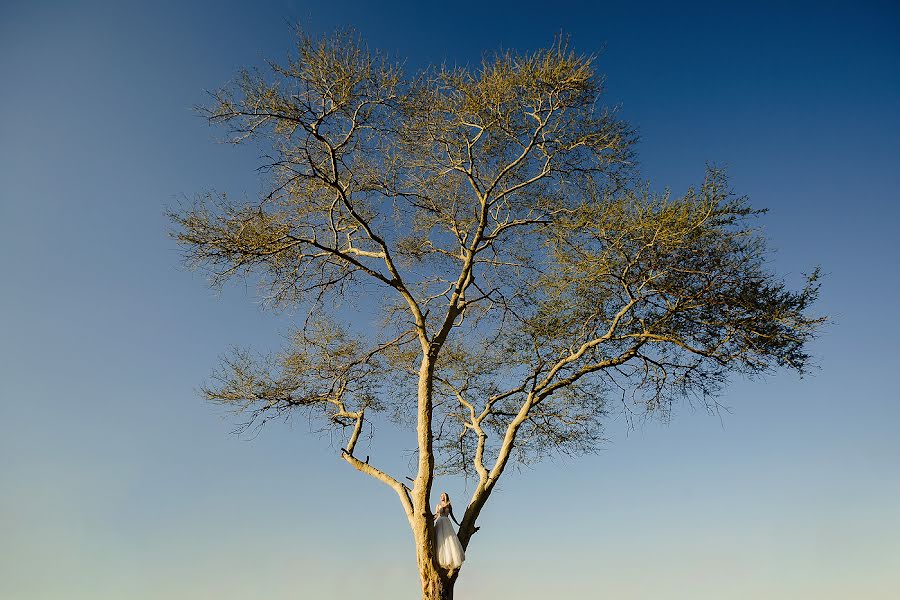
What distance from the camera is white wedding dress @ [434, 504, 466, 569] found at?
8.43m

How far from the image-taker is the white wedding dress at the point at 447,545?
843cm

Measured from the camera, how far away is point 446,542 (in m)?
8.54

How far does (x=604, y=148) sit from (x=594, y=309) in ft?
7.62

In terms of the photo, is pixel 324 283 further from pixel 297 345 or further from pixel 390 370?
pixel 390 370

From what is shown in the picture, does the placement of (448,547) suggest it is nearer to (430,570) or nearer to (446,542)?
(446,542)

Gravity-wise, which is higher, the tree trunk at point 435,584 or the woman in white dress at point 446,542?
the woman in white dress at point 446,542

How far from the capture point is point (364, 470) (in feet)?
31.5

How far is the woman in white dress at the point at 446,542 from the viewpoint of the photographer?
27.7 ft

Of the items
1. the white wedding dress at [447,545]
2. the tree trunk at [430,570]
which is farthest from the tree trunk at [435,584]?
the white wedding dress at [447,545]

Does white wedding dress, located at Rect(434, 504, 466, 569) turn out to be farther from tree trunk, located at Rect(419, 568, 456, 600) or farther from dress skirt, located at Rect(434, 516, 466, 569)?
tree trunk, located at Rect(419, 568, 456, 600)

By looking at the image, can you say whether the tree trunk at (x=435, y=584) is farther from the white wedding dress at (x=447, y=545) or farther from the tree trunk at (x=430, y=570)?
the white wedding dress at (x=447, y=545)

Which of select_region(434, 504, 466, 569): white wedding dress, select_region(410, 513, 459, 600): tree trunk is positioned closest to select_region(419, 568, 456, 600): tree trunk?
select_region(410, 513, 459, 600): tree trunk

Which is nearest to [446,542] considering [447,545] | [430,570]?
[447,545]

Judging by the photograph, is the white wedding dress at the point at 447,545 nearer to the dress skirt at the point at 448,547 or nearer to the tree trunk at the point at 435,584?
the dress skirt at the point at 448,547
